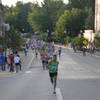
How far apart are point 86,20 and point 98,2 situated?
24.0m

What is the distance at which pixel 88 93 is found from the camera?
18531 mm

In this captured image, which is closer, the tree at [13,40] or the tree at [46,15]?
the tree at [13,40]

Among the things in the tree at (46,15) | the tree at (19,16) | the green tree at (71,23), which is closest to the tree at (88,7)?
the green tree at (71,23)

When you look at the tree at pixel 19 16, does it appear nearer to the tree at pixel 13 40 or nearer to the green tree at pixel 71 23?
the green tree at pixel 71 23

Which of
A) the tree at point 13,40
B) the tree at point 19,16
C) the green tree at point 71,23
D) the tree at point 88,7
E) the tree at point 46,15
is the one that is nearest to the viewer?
the tree at point 13,40

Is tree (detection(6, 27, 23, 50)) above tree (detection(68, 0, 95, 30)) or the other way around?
the other way around

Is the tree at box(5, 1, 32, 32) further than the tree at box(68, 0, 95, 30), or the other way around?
the tree at box(5, 1, 32, 32)

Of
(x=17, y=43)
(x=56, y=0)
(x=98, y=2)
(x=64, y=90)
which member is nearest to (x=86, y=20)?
(x=98, y=2)

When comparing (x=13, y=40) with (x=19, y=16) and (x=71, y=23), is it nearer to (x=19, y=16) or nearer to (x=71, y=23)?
(x=71, y=23)

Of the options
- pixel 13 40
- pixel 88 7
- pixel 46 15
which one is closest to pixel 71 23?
pixel 88 7

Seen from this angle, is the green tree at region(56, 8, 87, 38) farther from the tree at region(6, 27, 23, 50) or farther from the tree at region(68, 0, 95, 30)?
the tree at region(6, 27, 23, 50)

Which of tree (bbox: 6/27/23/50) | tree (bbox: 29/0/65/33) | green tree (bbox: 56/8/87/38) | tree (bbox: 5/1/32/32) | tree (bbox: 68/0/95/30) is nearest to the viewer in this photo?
tree (bbox: 6/27/23/50)

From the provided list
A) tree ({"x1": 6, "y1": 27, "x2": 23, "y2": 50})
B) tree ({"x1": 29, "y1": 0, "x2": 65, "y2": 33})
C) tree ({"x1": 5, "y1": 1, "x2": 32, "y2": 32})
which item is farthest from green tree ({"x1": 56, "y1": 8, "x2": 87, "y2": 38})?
tree ({"x1": 6, "y1": 27, "x2": 23, "y2": 50})

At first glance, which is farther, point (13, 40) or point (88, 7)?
point (88, 7)
